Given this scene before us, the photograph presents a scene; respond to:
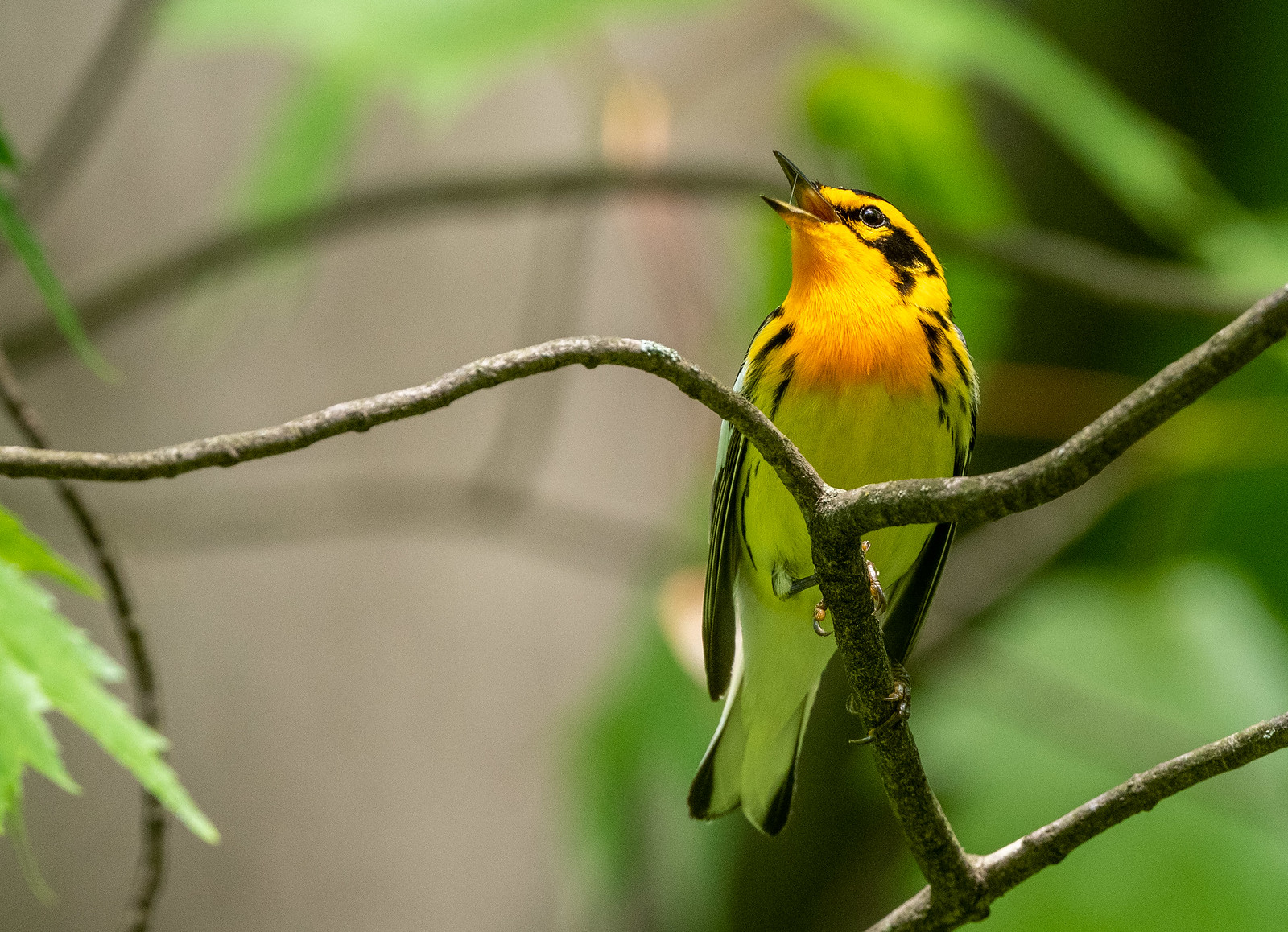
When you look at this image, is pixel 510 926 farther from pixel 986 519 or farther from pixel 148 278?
pixel 986 519

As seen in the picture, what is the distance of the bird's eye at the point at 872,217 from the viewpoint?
121 cm

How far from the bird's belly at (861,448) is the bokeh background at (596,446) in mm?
440

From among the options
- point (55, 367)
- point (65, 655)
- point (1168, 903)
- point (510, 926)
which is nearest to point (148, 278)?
point (55, 367)

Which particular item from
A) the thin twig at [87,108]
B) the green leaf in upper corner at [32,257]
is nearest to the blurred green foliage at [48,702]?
the green leaf in upper corner at [32,257]

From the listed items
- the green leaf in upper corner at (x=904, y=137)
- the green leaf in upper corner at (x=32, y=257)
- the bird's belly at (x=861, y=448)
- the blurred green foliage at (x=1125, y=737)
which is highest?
the green leaf in upper corner at (x=904, y=137)

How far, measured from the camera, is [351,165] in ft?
9.30

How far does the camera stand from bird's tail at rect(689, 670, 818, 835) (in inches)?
38.7

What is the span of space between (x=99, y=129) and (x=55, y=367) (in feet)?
1.52

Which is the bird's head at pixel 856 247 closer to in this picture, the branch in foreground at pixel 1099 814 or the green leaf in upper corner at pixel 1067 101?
the green leaf in upper corner at pixel 1067 101

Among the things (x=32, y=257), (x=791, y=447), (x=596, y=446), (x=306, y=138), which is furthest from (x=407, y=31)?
(x=596, y=446)

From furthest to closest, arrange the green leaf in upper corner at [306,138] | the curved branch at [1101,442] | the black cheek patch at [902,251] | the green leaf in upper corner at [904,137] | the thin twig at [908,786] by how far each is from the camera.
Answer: the green leaf in upper corner at [904,137] < the green leaf in upper corner at [306,138] < the black cheek patch at [902,251] < the thin twig at [908,786] < the curved branch at [1101,442]

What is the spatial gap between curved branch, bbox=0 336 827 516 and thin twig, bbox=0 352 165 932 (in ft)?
0.91

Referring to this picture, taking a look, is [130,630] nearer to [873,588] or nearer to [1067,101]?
[873,588]

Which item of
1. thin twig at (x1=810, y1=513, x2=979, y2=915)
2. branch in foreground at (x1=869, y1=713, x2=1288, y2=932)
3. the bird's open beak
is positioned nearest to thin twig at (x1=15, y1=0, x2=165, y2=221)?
the bird's open beak
